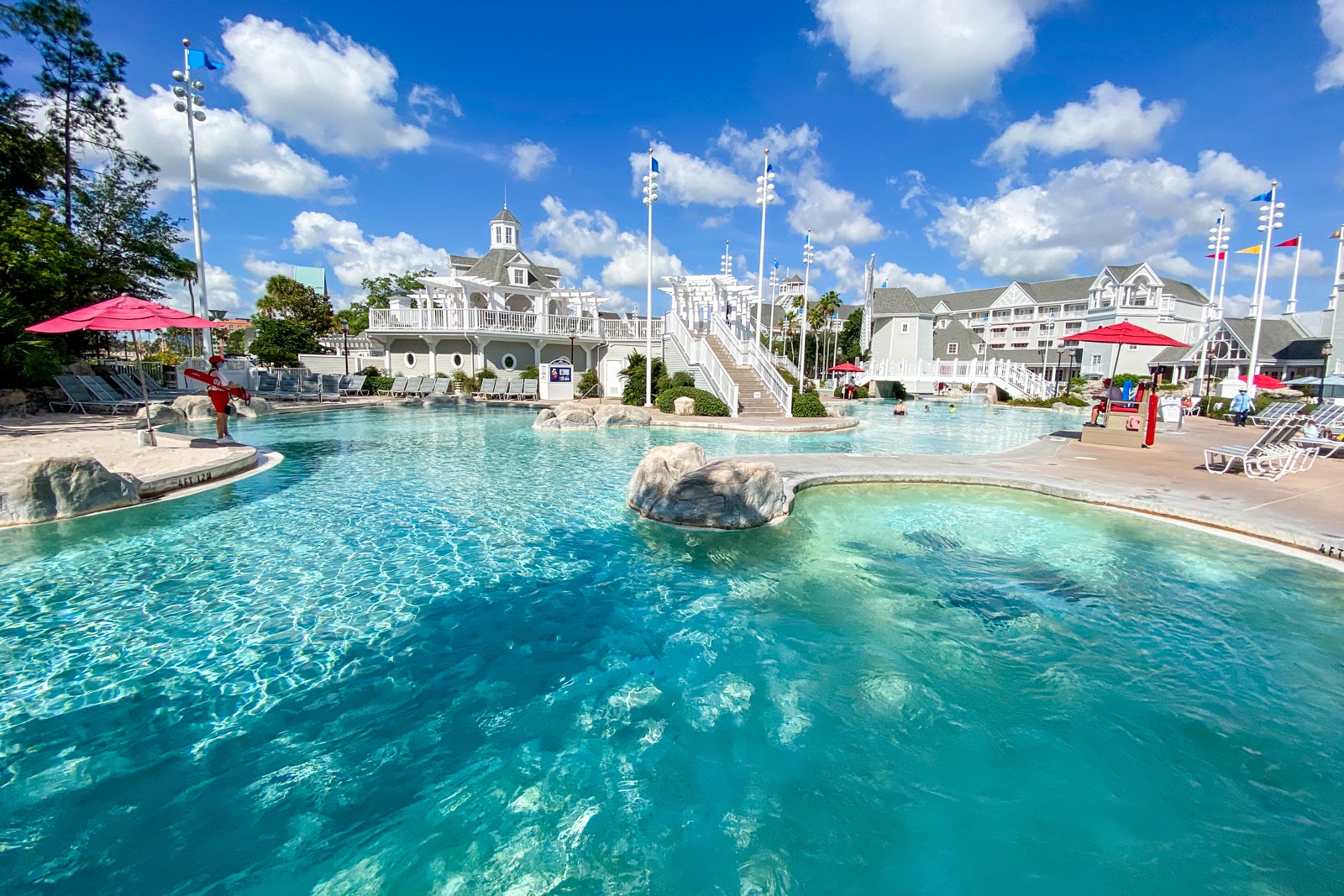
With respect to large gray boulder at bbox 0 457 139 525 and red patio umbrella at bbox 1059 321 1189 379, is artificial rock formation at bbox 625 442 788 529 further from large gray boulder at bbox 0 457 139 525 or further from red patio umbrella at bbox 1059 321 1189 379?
red patio umbrella at bbox 1059 321 1189 379

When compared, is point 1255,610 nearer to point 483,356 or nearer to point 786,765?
point 786,765

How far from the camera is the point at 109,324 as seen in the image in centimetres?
1191

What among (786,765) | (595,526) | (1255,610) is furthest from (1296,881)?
(595,526)

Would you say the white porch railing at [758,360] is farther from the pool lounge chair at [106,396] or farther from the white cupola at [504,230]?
the pool lounge chair at [106,396]

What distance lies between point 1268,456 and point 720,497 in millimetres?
12207

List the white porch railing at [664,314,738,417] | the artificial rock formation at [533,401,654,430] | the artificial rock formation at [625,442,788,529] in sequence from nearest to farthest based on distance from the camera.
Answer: the artificial rock formation at [625,442,788,529]
the artificial rock formation at [533,401,654,430]
the white porch railing at [664,314,738,417]

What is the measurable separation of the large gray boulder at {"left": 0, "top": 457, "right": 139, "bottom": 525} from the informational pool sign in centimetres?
2319

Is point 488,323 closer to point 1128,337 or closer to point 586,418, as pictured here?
point 586,418

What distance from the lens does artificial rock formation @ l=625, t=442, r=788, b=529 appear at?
9359 mm

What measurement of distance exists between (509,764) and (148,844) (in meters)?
2.02

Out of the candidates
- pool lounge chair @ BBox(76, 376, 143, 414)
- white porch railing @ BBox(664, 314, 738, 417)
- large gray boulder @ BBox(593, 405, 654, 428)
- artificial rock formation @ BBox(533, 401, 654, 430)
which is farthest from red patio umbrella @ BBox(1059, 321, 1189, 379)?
pool lounge chair @ BBox(76, 376, 143, 414)

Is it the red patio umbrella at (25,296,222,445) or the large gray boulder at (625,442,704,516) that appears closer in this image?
the large gray boulder at (625,442,704,516)

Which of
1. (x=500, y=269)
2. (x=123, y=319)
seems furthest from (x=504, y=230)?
(x=123, y=319)

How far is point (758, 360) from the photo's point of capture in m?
27.6
